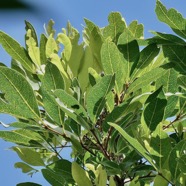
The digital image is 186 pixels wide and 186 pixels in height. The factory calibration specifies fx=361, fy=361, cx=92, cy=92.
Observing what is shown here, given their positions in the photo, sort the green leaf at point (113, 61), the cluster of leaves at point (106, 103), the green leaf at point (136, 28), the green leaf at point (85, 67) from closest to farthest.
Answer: the cluster of leaves at point (106, 103), the green leaf at point (113, 61), the green leaf at point (85, 67), the green leaf at point (136, 28)

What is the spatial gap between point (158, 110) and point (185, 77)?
12cm

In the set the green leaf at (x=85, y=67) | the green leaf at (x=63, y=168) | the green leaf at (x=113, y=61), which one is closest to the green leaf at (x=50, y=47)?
the green leaf at (x=85, y=67)

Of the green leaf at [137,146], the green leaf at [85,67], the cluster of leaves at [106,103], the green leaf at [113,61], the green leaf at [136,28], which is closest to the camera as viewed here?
the green leaf at [137,146]

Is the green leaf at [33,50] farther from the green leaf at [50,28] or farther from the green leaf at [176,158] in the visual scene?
the green leaf at [176,158]

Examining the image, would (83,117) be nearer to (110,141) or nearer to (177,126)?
(110,141)

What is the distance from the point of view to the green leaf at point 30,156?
1.18m

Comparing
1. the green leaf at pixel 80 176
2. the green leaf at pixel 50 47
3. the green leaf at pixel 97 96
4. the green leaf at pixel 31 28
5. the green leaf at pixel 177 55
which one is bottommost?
the green leaf at pixel 80 176

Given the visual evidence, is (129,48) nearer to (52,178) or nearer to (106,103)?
(106,103)

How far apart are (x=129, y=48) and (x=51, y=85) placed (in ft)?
0.87

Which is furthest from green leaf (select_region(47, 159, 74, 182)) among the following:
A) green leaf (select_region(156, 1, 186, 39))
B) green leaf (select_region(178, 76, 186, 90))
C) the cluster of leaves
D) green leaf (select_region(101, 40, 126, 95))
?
green leaf (select_region(156, 1, 186, 39))

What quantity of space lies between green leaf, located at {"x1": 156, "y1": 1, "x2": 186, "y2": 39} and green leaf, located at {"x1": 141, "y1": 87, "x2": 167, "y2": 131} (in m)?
0.24

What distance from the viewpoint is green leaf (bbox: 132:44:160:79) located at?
1.06m

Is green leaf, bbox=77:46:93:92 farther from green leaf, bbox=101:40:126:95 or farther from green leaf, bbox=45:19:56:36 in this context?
green leaf, bbox=45:19:56:36

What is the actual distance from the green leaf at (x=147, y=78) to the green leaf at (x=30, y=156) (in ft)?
1.34
